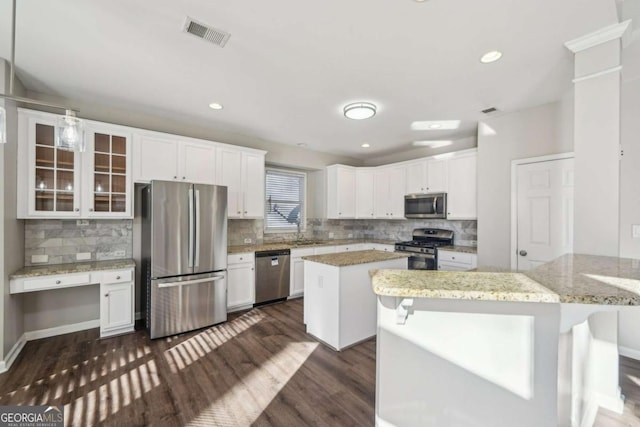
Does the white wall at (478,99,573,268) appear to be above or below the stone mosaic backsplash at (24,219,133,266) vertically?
above

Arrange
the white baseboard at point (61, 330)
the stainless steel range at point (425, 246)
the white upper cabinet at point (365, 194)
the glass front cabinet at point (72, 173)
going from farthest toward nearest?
the white upper cabinet at point (365, 194) → the stainless steel range at point (425, 246) → the white baseboard at point (61, 330) → the glass front cabinet at point (72, 173)

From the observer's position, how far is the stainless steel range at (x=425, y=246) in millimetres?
4305

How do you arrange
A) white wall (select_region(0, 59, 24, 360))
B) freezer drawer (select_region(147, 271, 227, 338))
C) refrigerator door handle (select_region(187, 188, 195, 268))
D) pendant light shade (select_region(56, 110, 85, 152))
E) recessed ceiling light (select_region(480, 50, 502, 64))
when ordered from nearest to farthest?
pendant light shade (select_region(56, 110, 85, 152)) → recessed ceiling light (select_region(480, 50, 502, 64)) → white wall (select_region(0, 59, 24, 360)) → freezer drawer (select_region(147, 271, 227, 338)) → refrigerator door handle (select_region(187, 188, 195, 268))

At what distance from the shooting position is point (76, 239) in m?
3.20

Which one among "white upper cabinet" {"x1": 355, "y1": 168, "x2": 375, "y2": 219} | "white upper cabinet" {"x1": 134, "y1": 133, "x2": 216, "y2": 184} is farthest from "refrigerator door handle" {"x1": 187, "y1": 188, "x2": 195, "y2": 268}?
"white upper cabinet" {"x1": 355, "y1": 168, "x2": 375, "y2": 219}

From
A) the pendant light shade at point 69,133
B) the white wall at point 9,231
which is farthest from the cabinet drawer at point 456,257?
the white wall at point 9,231

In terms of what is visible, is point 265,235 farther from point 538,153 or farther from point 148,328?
point 538,153

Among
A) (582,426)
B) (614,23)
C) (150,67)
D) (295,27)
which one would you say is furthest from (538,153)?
(150,67)

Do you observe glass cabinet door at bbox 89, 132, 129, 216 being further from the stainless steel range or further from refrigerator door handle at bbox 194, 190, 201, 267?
the stainless steel range

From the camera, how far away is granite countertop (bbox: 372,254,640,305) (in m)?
1.04

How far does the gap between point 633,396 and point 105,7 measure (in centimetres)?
469

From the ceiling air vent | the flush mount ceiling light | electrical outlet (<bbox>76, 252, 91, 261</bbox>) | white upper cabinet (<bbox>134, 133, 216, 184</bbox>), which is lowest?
electrical outlet (<bbox>76, 252, 91, 261</bbox>)

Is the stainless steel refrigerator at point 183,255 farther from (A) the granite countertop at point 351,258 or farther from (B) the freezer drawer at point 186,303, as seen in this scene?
(A) the granite countertop at point 351,258

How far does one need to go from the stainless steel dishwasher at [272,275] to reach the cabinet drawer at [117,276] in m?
1.63
